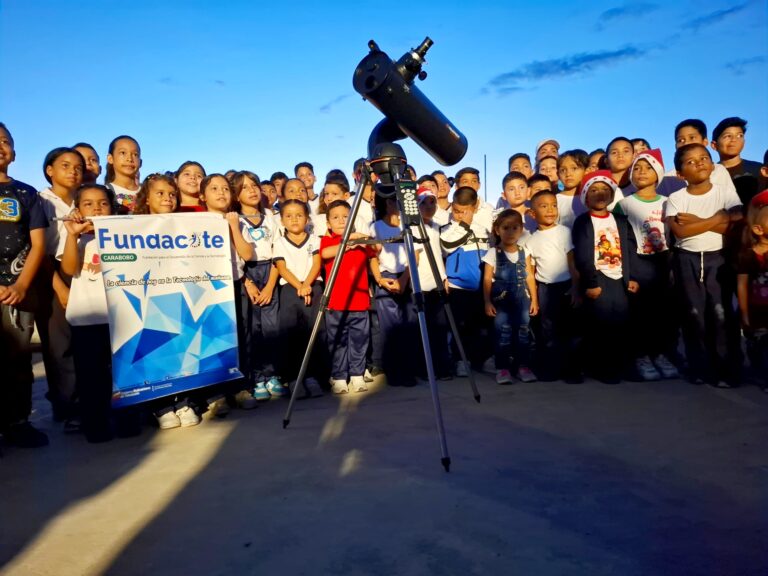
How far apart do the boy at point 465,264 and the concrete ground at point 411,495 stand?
4.95 feet

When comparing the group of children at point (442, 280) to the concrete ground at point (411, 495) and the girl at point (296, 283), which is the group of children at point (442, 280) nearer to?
the girl at point (296, 283)

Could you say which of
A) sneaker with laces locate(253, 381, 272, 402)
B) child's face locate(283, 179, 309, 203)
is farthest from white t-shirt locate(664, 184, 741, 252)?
sneaker with laces locate(253, 381, 272, 402)

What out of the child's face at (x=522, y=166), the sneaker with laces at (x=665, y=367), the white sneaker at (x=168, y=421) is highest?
the child's face at (x=522, y=166)

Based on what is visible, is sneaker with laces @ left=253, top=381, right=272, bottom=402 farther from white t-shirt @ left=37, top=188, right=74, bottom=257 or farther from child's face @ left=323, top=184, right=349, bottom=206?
child's face @ left=323, top=184, right=349, bottom=206

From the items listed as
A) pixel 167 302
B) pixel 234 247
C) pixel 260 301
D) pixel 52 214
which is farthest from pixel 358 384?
pixel 52 214

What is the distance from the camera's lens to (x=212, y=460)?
3.21m

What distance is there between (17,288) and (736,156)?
19.4 feet

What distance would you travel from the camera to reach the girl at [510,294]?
5039 mm

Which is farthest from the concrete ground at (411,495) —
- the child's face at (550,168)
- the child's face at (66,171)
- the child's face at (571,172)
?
the child's face at (550,168)

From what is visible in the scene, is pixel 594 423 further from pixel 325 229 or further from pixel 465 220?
pixel 325 229

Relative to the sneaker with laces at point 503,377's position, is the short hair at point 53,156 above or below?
above

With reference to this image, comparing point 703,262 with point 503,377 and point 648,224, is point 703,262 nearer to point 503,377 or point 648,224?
point 648,224

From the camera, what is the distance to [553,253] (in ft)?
16.3

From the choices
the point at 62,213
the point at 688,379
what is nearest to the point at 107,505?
the point at 62,213
